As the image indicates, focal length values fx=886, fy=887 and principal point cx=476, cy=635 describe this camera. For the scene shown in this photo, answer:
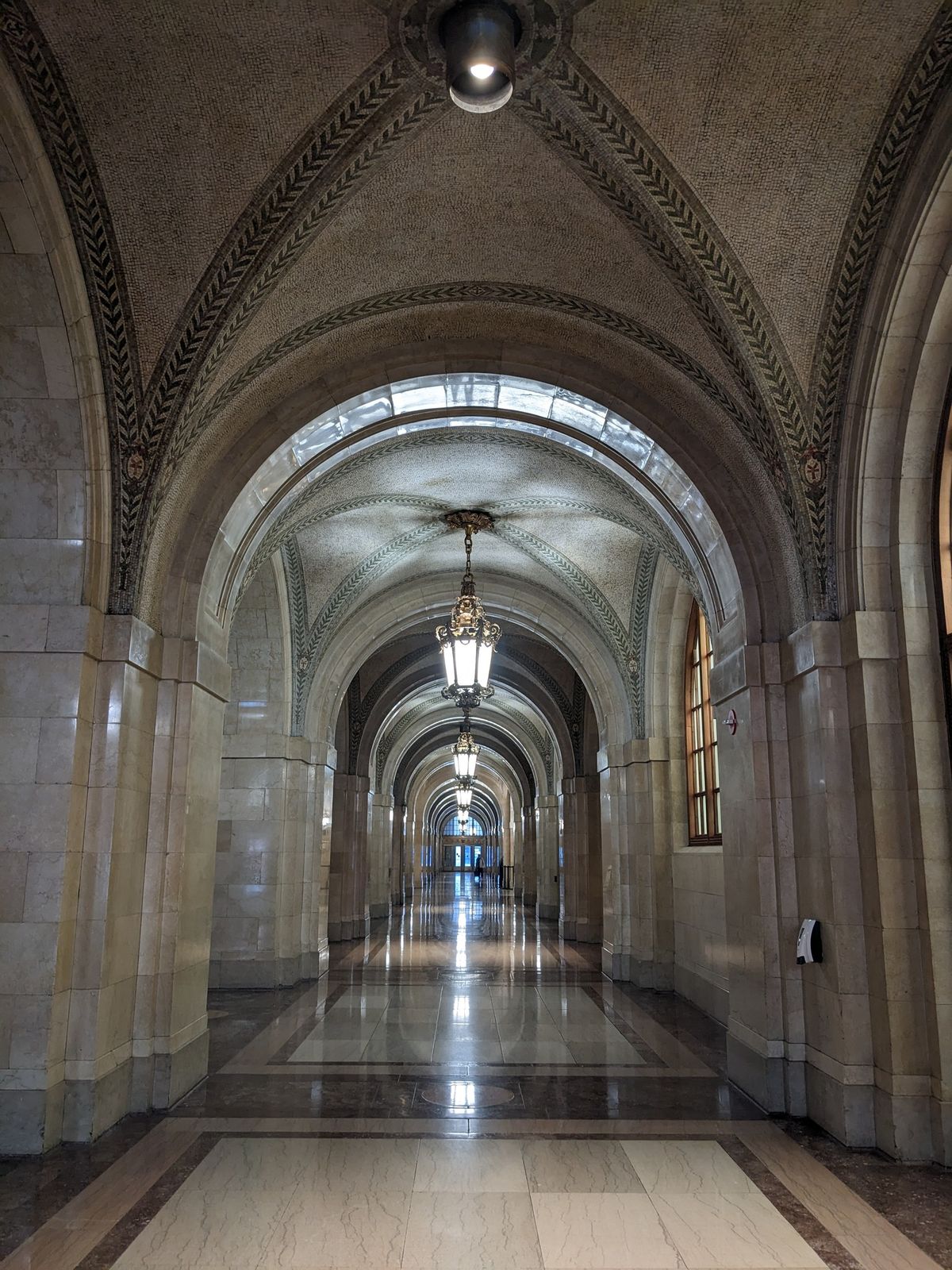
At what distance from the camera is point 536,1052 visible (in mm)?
6520

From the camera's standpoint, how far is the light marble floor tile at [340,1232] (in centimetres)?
326

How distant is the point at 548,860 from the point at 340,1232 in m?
15.6

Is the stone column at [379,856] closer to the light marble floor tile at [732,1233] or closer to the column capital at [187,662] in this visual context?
the column capital at [187,662]

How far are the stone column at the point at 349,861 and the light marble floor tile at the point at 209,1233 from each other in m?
10.4

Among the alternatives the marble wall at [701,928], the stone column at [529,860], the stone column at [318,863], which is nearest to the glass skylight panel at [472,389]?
the marble wall at [701,928]

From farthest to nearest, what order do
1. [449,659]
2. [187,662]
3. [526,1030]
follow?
[449,659], [526,1030], [187,662]

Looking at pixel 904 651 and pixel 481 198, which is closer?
pixel 904 651

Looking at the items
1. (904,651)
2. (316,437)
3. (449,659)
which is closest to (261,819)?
(449,659)

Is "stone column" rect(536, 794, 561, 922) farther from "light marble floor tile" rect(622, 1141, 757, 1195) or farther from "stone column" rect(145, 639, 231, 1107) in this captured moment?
"light marble floor tile" rect(622, 1141, 757, 1195)

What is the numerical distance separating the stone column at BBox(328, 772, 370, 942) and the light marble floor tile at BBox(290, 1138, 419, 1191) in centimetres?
984

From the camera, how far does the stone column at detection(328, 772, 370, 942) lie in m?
14.3

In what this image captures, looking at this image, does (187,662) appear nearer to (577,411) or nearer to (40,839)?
(40,839)

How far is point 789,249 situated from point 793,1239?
4605 millimetres

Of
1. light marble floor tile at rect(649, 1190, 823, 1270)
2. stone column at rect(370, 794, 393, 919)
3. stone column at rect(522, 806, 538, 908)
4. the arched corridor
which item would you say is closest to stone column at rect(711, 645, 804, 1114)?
the arched corridor
